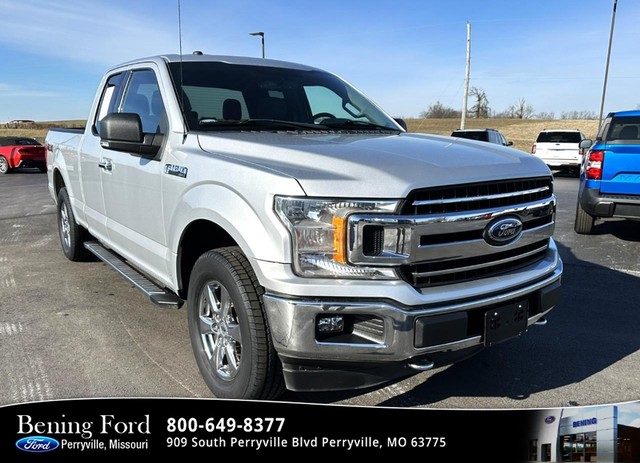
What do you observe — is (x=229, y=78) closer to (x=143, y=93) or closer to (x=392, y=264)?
(x=143, y=93)

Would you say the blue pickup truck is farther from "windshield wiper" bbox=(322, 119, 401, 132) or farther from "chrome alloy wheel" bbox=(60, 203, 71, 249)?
"chrome alloy wheel" bbox=(60, 203, 71, 249)

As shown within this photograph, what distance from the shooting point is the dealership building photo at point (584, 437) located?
2400 mm

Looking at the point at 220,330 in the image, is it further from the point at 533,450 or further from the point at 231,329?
the point at 533,450

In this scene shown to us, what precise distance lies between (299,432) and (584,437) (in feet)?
4.18

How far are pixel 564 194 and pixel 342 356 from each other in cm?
1277

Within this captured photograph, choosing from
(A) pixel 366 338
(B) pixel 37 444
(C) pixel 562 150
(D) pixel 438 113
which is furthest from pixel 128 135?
(D) pixel 438 113

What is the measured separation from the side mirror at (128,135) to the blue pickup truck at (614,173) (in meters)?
5.90

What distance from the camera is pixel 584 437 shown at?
2.42 m

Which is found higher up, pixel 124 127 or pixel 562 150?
pixel 124 127

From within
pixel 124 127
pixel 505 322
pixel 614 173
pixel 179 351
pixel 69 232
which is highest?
pixel 124 127

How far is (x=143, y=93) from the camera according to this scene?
4.09 metres

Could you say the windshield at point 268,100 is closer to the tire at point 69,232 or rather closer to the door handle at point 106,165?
the door handle at point 106,165

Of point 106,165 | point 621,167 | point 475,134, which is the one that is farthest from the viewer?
point 475,134

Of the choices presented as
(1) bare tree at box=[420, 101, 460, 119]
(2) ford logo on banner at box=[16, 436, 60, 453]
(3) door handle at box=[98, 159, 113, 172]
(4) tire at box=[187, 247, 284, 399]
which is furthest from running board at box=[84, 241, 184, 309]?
(1) bare tree at box=[420, 101, 460, 119]
